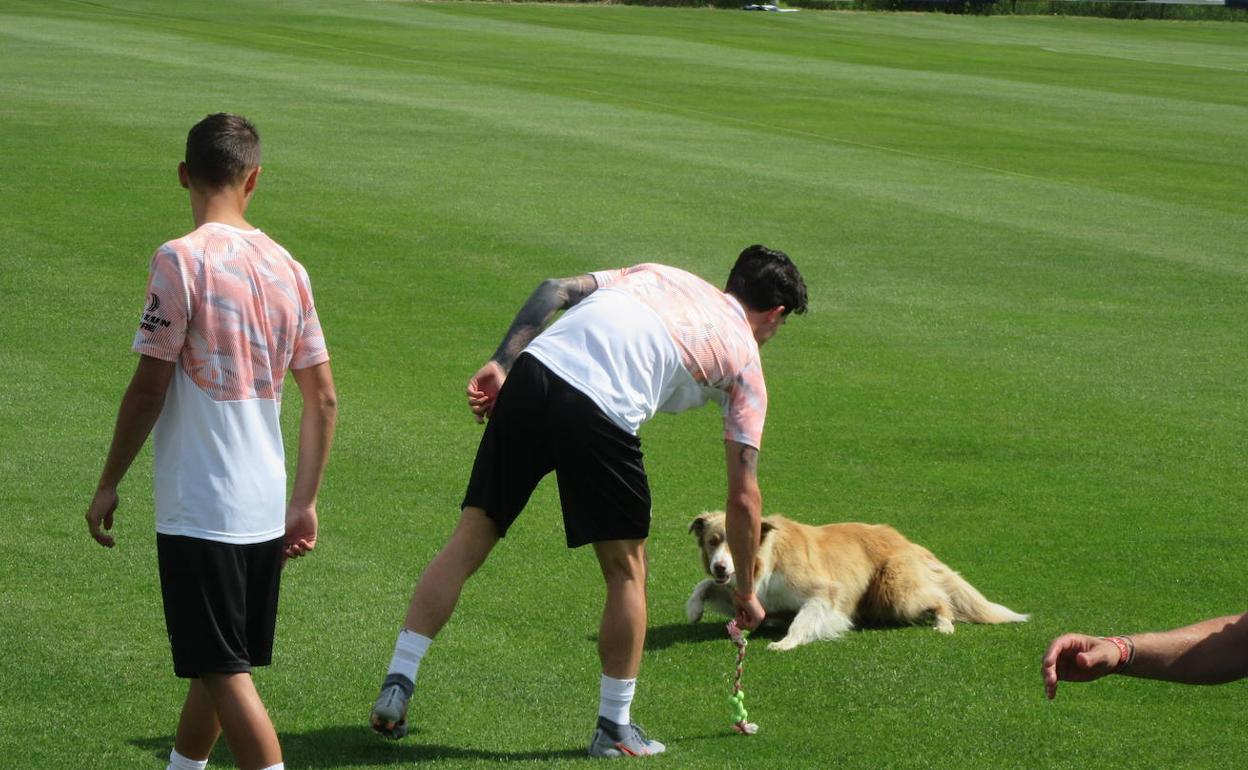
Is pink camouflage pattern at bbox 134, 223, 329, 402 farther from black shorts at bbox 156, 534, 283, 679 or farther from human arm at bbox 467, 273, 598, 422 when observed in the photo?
human arm at bbox 467, 273, 598, 422

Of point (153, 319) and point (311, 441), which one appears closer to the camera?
point (153, 319)

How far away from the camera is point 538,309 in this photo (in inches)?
262

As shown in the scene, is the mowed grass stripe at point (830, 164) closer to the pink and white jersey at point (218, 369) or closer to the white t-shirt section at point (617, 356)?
the white t-shirt section at point (617, 356)

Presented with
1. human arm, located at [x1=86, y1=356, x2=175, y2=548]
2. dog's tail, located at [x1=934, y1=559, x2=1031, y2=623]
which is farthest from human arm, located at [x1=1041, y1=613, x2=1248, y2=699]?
dog's tail, located at [x1=934, y1=559, x2=1031, y2=623]

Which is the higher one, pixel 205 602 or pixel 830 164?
pixel 205 602

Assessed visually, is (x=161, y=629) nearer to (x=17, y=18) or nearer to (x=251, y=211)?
(x=251, y=211)

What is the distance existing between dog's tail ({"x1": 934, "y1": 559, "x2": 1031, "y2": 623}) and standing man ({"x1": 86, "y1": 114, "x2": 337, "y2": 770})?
164 inches

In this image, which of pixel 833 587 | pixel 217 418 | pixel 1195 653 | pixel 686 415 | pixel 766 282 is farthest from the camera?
pixel 686 415

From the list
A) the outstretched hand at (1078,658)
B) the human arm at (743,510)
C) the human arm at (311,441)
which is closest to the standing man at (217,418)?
the human arm at (311,441)

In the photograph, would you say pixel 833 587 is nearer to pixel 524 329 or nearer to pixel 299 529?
pixel 524 329

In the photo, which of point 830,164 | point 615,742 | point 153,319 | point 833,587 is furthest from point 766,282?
point 830,164

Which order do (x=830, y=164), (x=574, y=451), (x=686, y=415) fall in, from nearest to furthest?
(x=574, y=451)
(x=686, y=415)
(x=830, y=164)

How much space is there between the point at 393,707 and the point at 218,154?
7.50ft

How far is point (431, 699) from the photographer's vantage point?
6.95m
